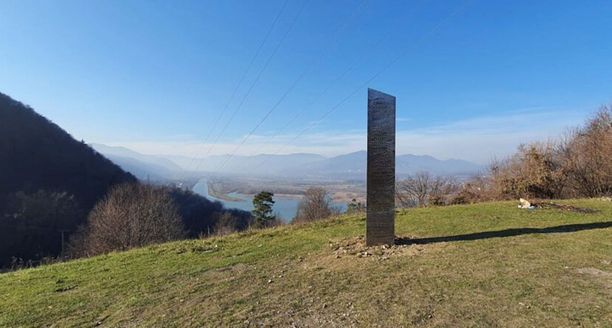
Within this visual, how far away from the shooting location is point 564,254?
6254 mm

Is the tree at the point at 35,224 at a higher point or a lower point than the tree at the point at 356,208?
lower

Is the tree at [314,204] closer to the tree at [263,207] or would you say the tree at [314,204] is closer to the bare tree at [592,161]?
the tree at [263,207]

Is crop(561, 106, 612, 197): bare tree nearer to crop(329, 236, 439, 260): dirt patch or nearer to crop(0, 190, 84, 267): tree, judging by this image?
crop(329, 236, 439, 260): dirt patch

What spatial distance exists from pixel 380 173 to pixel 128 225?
28.5 metres

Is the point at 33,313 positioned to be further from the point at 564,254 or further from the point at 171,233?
the point at 171,233

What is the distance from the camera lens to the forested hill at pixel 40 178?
38.2 metres

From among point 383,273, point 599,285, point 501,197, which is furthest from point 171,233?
point 599,285

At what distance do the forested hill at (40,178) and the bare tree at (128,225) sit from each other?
812 cm

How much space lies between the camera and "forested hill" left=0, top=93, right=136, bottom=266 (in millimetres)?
38188

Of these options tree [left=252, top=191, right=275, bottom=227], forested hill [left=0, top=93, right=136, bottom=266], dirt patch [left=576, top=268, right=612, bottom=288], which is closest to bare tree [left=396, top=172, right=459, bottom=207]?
tree [left=252, top=191, right=275, bottom=227]

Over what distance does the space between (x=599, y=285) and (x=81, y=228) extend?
40.4 m

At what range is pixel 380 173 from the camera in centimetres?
740

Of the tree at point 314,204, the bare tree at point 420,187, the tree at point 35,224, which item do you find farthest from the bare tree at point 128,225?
the bare tree at point 420,187

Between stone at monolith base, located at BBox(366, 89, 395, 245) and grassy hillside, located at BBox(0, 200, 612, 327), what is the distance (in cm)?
44
